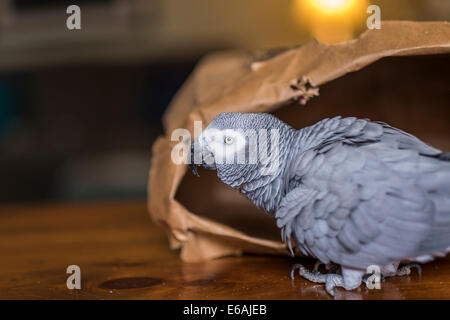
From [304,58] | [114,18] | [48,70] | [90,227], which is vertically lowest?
[90,227]

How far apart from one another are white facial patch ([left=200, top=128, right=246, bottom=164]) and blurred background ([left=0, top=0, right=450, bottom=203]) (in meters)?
2.30

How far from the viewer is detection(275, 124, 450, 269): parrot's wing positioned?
451 mm

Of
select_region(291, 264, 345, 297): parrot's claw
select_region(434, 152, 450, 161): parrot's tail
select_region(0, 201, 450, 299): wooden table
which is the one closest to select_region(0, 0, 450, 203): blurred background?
select_region(0, 201, 450, 299): wooden table

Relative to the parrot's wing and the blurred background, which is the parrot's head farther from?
the blurred background

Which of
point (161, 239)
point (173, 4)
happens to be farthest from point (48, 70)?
point (161, 239)

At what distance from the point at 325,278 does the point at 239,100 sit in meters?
0.24

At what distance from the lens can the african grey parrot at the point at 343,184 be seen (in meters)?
0.45

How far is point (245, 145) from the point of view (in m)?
0.54

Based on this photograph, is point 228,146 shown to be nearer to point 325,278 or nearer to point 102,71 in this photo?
point 325,278

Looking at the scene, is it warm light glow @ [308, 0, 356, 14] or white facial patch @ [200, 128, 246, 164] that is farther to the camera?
warm light glow @ [308, 0, 356, 14]

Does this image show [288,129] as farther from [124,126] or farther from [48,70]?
[48,70]

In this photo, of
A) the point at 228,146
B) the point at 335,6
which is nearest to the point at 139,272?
the point at 228,146

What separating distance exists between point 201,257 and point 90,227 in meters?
0.40

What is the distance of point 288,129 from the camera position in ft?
1.83
